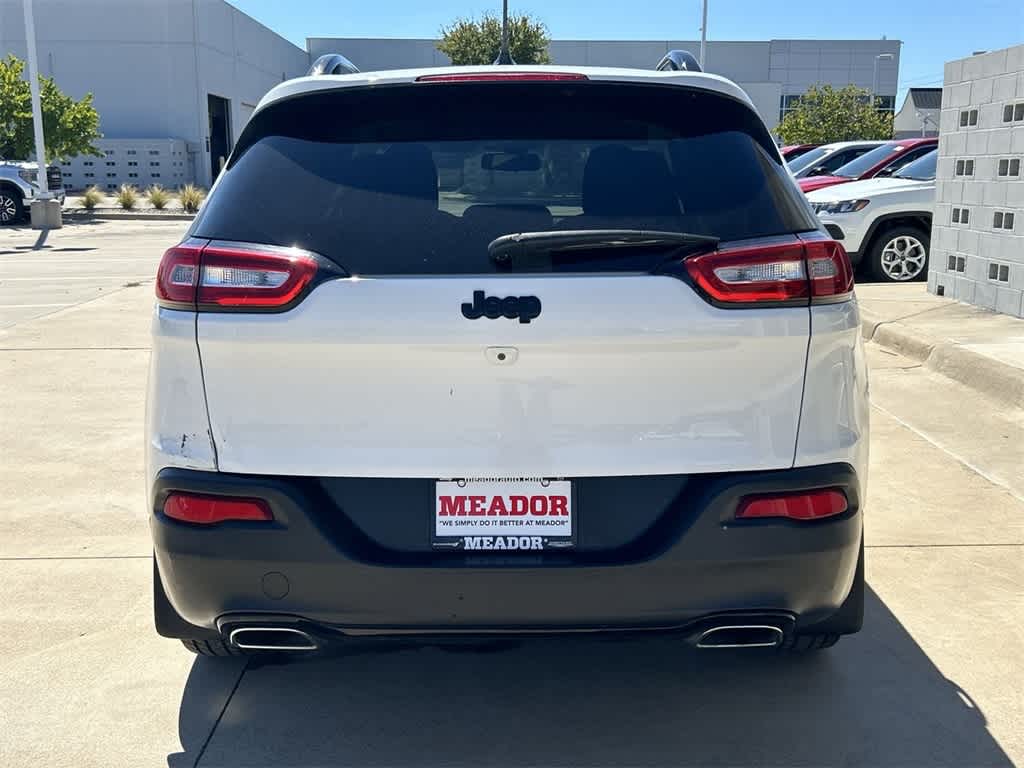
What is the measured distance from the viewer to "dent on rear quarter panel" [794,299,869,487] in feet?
8.76

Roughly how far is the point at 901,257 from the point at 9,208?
2042 centimetres

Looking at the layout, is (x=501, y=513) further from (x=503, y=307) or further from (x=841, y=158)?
(x=841, y=158)

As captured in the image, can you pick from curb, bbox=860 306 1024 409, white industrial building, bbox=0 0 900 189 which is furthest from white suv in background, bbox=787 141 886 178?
white industrial building, bbox=0 0 900 189

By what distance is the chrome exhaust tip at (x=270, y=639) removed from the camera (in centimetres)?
278

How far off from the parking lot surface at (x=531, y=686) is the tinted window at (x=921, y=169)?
8.61 meters

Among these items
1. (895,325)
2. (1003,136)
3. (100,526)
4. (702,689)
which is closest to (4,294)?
(100,526)

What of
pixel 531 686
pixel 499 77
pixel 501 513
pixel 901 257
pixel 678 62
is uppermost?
pixel 678 62

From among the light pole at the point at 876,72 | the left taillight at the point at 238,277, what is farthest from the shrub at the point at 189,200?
the light pole at the point at 876,72

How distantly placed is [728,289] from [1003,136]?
325 inches

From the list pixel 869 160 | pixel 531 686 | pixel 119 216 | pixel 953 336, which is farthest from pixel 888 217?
pixel 119 216

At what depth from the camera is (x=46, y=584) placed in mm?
4227

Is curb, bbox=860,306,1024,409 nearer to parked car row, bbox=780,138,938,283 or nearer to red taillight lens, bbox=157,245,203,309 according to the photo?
parked car row, bbox=780,138,938,283

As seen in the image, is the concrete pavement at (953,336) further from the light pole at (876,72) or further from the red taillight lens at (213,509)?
the light pole at (876,72)

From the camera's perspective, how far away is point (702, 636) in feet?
9.05
